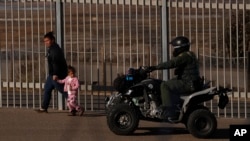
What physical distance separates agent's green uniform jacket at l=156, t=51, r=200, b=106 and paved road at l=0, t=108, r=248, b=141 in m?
0.63

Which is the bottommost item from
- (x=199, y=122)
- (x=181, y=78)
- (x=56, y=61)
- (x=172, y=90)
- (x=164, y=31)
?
(x=199, y=122)

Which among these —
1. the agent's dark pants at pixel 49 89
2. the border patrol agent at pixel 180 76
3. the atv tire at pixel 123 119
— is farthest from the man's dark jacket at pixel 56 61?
the border patrol agent at pixel 180 76

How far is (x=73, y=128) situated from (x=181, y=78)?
1.89m

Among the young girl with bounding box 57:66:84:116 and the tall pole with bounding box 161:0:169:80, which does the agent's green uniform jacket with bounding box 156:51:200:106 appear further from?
the young girl with bounding box 57:66:84:116

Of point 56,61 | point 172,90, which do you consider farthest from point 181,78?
point 56,61

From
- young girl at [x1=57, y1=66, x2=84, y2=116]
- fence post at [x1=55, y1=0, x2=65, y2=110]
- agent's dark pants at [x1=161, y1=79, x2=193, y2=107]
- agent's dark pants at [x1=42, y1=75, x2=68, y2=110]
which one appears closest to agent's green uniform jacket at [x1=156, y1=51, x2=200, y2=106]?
agent's dark pants at [x1=161, y1=79, x2=193, y2=107]

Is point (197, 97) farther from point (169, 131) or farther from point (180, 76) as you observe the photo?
point (169, 131)

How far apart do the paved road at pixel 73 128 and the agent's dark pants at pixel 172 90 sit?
1.76 feet

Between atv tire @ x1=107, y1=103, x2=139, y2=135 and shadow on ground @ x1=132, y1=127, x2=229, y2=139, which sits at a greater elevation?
atv tire @ x1=107, y1=103, x2=139, y2=135

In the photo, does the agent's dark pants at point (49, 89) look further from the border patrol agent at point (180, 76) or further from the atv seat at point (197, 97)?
the atv seat at point (197, 97)

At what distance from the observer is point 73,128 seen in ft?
→ 42.2

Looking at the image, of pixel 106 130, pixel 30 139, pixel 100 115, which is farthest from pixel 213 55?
pixel 30 139

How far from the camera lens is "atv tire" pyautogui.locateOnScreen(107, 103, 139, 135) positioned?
12.1m

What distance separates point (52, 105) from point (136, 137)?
3393 millimetres
